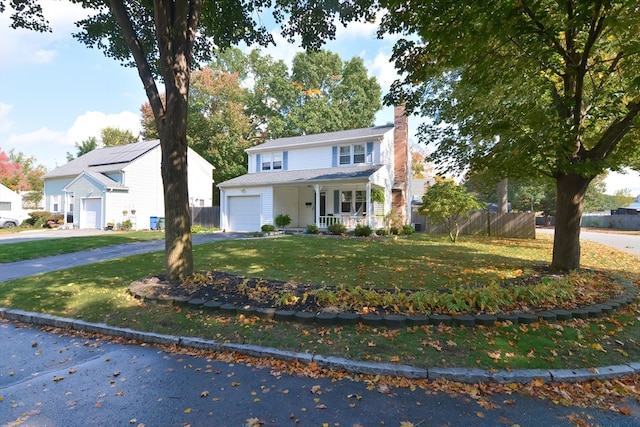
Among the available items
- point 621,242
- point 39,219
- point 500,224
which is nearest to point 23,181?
point 39,219

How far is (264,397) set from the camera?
3229 mm

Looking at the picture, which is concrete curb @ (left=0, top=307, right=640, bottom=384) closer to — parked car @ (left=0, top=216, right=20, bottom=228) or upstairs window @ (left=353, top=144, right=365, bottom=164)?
upstairs window @ (left=353, top=144, right=365, bottom=164)

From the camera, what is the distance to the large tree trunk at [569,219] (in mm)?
7672

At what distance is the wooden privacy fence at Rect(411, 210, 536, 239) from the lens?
62.2ft

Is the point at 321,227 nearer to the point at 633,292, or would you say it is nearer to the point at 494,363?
the point at 633,292

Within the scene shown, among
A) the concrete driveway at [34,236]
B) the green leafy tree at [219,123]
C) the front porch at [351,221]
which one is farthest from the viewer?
the green leafy tree at [219,123]

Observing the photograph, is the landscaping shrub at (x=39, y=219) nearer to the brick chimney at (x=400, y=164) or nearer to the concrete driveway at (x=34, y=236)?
the concrete driveway at (x=34, y=236)

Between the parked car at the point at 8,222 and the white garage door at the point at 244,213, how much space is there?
20577 mm

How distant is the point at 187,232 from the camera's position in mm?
6945

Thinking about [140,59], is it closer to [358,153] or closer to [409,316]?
[409,316]

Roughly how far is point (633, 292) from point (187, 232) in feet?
29.4

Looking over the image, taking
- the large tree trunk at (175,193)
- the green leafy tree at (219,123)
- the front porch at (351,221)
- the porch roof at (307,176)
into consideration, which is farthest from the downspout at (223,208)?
the large tree trunk at (175,193)

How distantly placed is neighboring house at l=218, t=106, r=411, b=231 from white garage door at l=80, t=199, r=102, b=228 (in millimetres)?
9509

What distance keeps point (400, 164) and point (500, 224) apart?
7.23m
